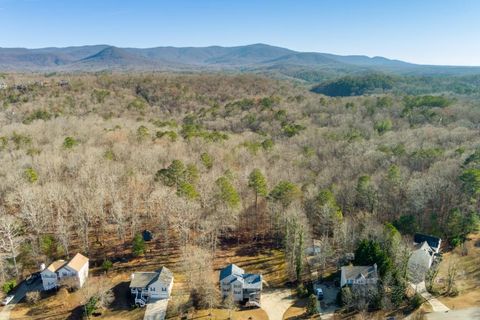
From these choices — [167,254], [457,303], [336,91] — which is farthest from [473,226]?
[336,91]

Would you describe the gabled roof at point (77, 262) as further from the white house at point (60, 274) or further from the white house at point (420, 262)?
the white house at point (420, 262)

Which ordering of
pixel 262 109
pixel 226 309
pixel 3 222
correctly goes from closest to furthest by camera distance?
pixel 226 309, pixel 3 222, pixel 262 109

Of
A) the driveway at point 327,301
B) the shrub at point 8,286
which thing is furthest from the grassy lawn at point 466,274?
the shrub at point 8,286

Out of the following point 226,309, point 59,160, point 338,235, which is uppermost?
point 59,160

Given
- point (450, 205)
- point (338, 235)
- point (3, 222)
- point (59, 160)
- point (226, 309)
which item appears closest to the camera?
point (226, 309)

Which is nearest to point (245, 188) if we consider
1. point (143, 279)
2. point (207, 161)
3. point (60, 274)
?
point (207, 161)

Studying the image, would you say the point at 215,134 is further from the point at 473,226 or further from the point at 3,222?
the point at 473,226
